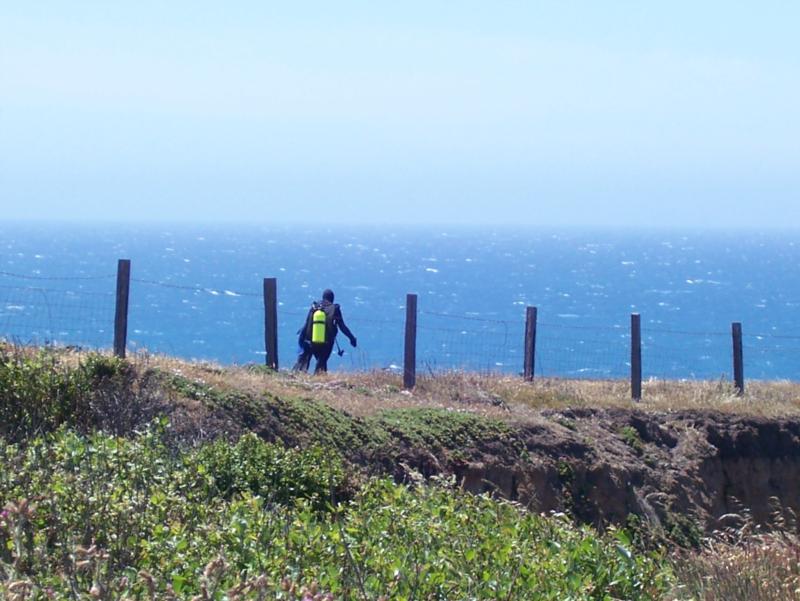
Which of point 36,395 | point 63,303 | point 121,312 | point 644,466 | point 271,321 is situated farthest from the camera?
point 63,303

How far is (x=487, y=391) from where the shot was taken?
720 inches

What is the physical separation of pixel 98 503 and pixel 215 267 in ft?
410

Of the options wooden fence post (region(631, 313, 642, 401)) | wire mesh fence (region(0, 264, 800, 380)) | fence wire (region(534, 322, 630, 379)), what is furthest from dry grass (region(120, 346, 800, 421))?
wire mesh fence (region(0, 264, 800, 380))

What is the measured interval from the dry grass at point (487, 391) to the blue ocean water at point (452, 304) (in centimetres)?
114

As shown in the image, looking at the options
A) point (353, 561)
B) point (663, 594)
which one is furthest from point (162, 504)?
point (663, 594)

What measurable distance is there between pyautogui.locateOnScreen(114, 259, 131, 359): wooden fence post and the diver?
11.5 feet

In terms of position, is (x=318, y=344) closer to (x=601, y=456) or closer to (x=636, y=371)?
(x=601, y=456)

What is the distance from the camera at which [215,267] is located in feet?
426

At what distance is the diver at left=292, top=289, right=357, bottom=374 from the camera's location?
1877 cm

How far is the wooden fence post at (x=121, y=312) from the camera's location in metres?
15.6

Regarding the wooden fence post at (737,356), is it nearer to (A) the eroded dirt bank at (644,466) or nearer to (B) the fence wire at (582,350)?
(A) the eroded dirt bank at (644,466)

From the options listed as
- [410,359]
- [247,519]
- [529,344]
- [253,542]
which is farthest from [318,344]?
[253,542]

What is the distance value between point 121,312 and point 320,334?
3872mm

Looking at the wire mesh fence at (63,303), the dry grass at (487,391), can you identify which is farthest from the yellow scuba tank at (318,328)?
the wire mesh fence at (63,303)
